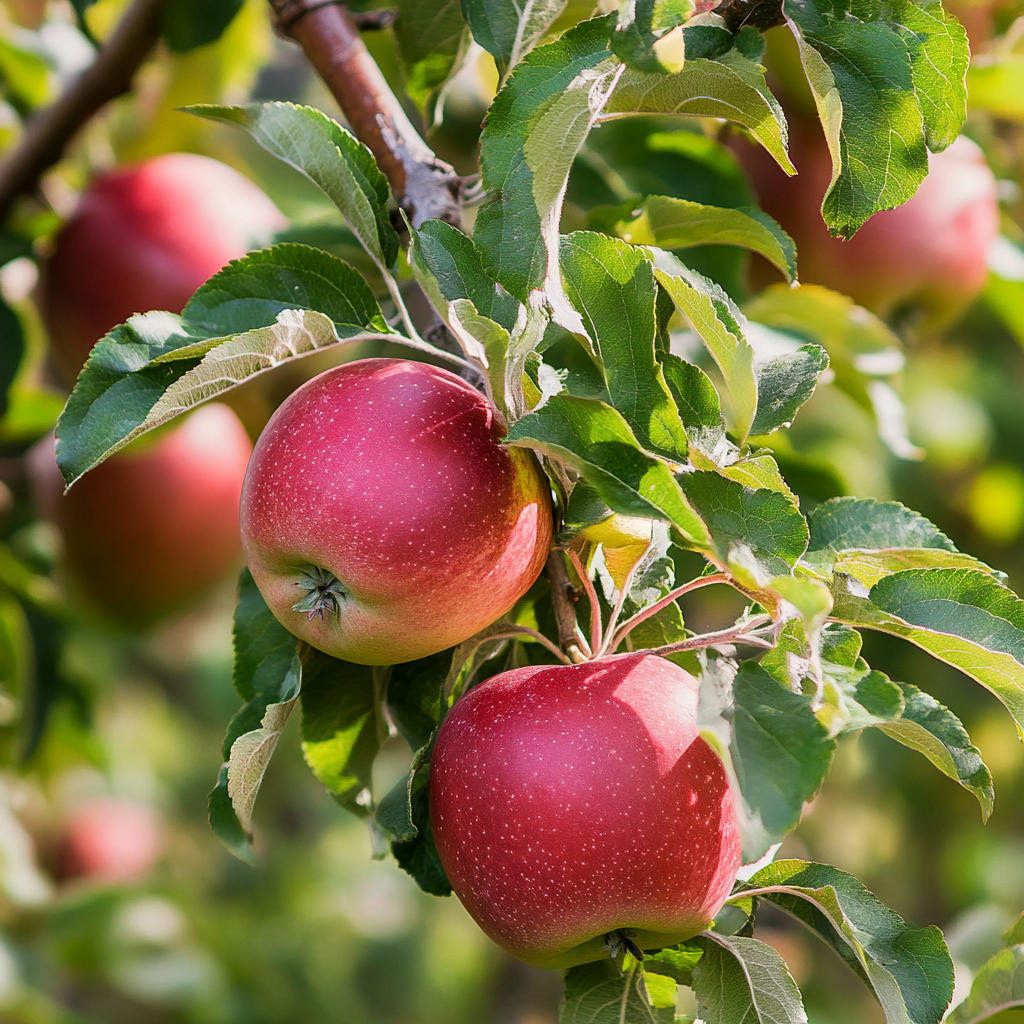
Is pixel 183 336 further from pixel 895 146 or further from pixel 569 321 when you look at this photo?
pixel 895 146

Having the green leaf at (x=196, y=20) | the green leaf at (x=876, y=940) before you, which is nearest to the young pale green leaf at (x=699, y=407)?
the green leaf at (x=876, y=940)

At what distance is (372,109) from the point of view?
648 mm

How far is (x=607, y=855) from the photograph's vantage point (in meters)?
0.44

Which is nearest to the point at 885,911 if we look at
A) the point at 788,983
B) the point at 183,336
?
the point at 788,983

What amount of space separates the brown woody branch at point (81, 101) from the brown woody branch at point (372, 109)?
310 millimetres

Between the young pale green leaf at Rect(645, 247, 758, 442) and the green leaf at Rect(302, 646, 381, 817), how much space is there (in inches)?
10.5

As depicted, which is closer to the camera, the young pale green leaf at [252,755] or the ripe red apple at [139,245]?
the young pale green leaf at [252,755]

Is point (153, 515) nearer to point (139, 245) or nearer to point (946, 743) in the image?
point (139, 245)

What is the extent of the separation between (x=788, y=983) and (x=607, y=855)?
12 centimetres

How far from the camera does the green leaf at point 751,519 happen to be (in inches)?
16.2

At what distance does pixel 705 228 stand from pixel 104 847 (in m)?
1.76

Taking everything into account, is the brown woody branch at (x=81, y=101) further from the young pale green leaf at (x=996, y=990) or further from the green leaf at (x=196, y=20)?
the young pale green leaf at (x=996, y=990)

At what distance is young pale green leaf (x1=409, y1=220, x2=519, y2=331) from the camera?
1.55 feet

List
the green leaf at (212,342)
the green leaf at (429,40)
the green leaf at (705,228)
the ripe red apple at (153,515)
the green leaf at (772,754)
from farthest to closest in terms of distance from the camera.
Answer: the ripe red apple at (153,515), the green leaf at (429,40), the green leaf at (705,228), the green leaf at (212,342), the green leaf at (772,754)
